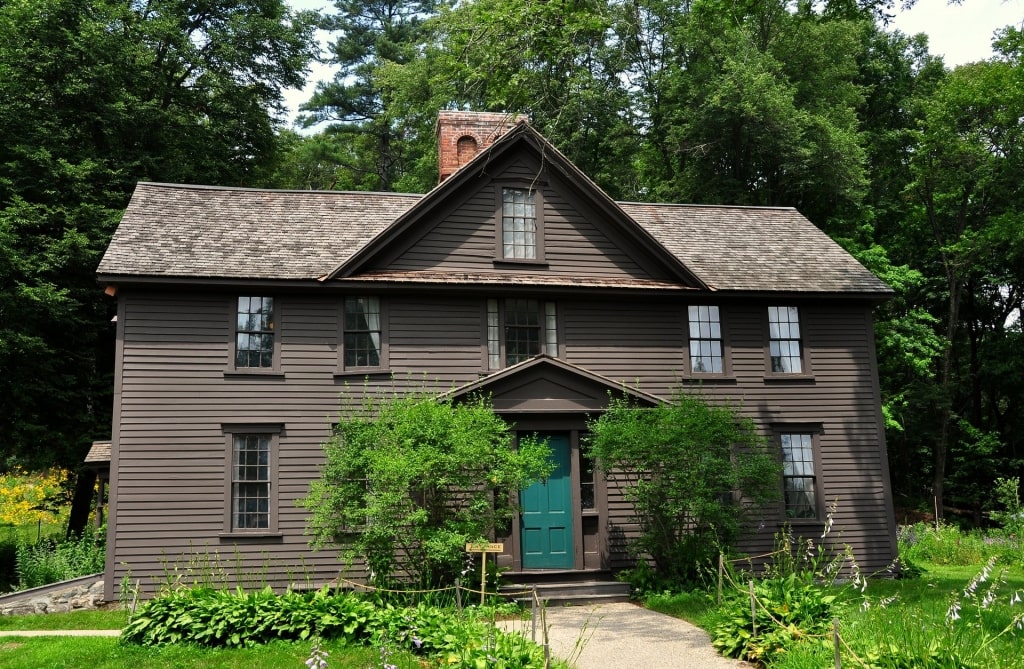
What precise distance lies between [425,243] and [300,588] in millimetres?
6751

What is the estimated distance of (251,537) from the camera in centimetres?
1542

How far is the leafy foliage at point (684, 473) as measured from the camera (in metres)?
14.6

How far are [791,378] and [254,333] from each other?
1074cm

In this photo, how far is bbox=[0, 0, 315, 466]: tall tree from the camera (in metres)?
22.4

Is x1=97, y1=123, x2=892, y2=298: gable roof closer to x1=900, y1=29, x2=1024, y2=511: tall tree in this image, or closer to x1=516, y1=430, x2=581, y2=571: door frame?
x1=516, y1=430, x2=581, y2=571: door frame

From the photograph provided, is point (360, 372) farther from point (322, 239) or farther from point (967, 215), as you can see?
point (967, 215)

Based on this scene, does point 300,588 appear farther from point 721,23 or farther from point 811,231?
point 721,23

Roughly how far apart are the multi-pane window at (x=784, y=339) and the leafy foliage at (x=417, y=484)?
22.5ft

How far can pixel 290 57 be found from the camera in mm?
30891

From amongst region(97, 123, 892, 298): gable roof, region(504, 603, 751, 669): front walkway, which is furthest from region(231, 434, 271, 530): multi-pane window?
region(504, 603, 751, 669): front walkway

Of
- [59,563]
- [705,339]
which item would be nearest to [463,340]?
[705,339]

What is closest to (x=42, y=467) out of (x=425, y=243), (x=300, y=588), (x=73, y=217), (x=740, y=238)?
(x=73, y=217)

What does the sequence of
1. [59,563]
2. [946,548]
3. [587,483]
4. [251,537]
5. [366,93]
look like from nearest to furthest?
[251,537] → [587,483] → [59,563] → [946,548] → [366,93]

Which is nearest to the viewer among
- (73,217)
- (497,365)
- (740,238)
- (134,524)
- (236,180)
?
(134,524)
